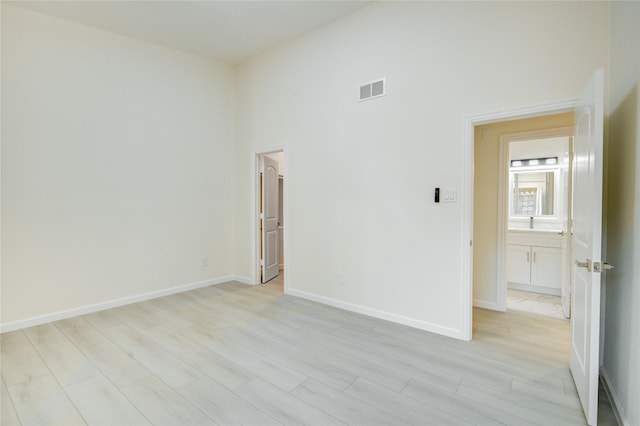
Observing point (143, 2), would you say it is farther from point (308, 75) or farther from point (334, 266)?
point (334, 266)

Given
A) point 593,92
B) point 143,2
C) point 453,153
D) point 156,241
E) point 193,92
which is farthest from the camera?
point 193,92

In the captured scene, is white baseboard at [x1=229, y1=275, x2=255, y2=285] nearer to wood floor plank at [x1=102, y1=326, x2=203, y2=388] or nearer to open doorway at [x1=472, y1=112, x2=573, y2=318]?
wood floor plank at [x1=102, y1=326, x2=203, y2=388]

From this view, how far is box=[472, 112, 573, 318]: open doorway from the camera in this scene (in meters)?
3.70

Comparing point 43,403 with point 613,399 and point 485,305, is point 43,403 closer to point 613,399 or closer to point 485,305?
point 613,399

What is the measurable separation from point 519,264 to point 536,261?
236 millimetres

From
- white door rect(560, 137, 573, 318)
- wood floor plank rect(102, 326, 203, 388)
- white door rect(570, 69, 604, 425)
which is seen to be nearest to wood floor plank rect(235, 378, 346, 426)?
wood floor plank rect(102, 326, 203, 388)

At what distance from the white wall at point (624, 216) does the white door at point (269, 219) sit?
417 cm

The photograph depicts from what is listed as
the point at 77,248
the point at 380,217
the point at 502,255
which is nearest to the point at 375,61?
the point at 380,217

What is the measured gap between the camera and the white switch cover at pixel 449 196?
116 inches

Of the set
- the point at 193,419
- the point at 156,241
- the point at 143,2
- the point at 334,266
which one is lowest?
the point at 193,419

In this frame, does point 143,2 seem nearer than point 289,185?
Yes

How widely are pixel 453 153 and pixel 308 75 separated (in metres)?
2.27

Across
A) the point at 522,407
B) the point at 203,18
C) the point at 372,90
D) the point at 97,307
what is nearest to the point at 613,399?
the point at 522,407

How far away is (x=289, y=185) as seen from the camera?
4379 mm
